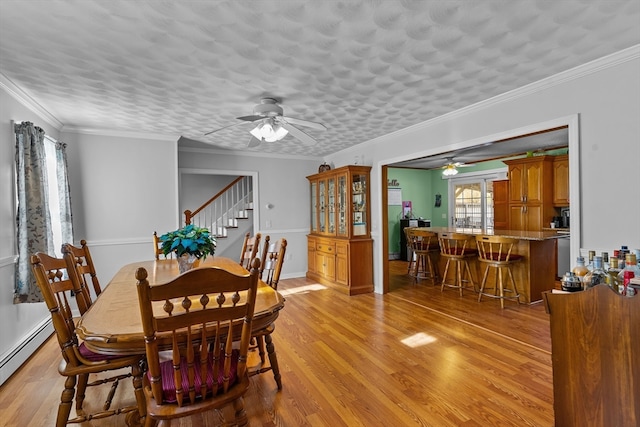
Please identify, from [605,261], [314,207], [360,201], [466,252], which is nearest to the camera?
[605,261]

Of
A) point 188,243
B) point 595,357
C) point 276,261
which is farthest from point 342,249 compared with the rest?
point 595,357

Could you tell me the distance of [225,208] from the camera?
7.16m

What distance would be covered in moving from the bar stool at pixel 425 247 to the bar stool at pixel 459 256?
0.98 feet

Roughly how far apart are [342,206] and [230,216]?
2.89 metres

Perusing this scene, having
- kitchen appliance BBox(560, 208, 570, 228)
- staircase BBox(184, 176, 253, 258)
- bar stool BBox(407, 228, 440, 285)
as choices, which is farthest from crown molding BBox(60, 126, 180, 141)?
kitchen appliance BBox(560, 208, 570, 228)

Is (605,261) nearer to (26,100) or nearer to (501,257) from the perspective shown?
(501,257)

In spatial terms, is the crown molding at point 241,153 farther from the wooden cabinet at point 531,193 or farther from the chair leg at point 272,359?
the chair leg at point 272,359

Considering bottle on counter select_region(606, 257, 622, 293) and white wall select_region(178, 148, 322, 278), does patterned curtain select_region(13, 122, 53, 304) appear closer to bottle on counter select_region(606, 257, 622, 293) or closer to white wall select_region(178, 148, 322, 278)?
white wall select_region(178, 148, 322, 278)

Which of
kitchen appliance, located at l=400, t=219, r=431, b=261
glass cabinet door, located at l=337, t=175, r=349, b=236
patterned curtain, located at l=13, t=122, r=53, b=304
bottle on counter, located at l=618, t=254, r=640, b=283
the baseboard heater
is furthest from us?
kitchen appliance, located at l=400, t=219, r=431, b=261

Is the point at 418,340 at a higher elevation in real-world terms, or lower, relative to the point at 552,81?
lower

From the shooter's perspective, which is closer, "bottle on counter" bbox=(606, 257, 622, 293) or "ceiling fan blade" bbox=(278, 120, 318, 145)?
"bottle on counter" bbox=(606, 257, 622, 293)

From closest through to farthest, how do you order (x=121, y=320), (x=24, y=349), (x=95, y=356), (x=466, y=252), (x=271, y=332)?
1. (x=121, y=320)
2. (x=95, y=356)
3. (x=271, y=332)
4. (x=24, y=349)
5. (x=466, y=252)

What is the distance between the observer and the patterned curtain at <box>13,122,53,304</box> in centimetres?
281

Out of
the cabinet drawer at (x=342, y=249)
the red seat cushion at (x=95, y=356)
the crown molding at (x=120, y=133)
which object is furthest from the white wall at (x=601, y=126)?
the crown molding at (x=120, y=133)
